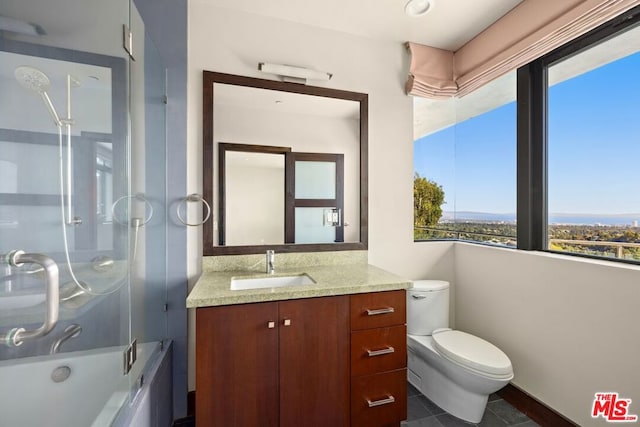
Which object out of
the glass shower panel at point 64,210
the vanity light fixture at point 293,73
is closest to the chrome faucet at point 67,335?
the glass shower panel at point 64,210

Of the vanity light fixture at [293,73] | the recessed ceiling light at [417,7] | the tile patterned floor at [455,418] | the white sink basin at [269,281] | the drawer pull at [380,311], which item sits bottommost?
the tile patterned floor at [455,418]

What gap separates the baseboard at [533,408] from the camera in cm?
154

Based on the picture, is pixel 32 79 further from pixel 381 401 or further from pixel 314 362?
pixel 381 401

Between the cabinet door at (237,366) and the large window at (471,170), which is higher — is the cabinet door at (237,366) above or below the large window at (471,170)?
below

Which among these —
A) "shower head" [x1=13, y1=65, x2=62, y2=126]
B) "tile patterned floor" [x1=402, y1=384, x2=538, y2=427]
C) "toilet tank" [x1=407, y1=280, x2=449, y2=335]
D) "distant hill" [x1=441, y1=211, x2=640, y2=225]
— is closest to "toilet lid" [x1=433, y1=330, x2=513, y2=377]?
"toilet tank" [x1=407, y1=280, x2=449, y2=335]

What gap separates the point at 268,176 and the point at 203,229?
0.52 m

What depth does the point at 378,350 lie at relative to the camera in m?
1.48

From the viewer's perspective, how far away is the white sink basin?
1.62 metres

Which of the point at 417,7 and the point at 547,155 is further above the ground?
the point at 417,7

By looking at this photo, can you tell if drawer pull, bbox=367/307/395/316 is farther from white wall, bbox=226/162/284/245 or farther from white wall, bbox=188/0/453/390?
white wall, bbox=226/162/284/245

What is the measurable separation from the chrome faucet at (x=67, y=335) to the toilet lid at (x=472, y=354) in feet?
6.00

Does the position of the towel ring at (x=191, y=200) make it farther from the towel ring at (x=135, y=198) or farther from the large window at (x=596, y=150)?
the large window at (x=596, y=150)

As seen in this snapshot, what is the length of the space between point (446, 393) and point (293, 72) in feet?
7.26

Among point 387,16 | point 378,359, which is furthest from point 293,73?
point 378,359
